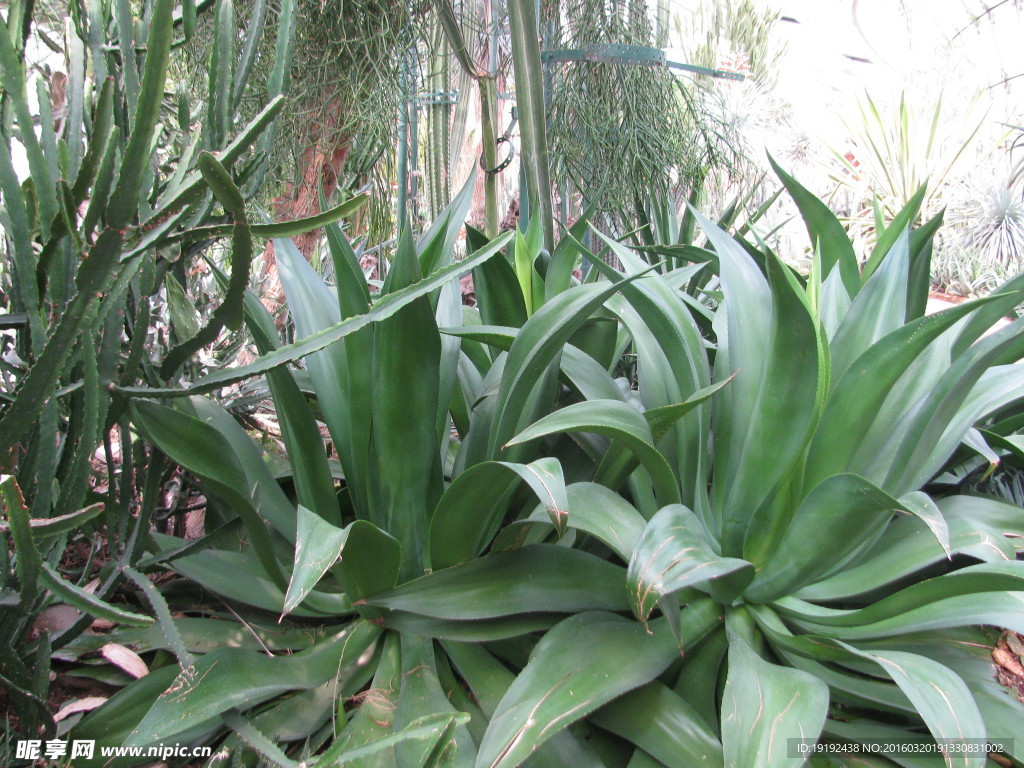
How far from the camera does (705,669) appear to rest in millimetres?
752

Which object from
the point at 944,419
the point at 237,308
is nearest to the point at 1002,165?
the point at 944,419

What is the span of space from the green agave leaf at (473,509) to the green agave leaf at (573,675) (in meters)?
0.15

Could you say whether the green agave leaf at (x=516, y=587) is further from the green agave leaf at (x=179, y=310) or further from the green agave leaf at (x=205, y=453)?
the green agave leaf at (x=179, y=310)

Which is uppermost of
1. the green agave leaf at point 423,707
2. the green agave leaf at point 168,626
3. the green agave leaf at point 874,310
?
the green agave leaf at point 874,310

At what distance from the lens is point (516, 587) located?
756 mm

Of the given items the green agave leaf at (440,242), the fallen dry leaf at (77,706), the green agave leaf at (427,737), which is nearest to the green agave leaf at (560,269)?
the green agave leaf at (440,242)

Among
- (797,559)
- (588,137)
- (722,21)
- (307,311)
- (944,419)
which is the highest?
(722,21)

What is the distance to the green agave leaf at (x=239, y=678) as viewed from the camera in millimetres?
641

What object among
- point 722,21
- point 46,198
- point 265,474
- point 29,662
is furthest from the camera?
point 722,21

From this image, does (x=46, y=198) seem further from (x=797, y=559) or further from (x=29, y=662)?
(x=797, y=559)

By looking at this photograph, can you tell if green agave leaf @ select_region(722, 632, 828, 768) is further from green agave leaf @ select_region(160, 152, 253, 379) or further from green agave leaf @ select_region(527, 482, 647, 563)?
green agave leaf @ select_region(160, 152, 253, 379)

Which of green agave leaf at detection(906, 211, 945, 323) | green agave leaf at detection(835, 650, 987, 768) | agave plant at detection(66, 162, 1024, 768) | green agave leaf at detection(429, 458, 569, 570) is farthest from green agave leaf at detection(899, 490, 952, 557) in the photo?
green agave leaf at detection(906, 211, 945, 323)

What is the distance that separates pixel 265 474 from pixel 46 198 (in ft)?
1.35

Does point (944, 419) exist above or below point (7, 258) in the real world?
below
